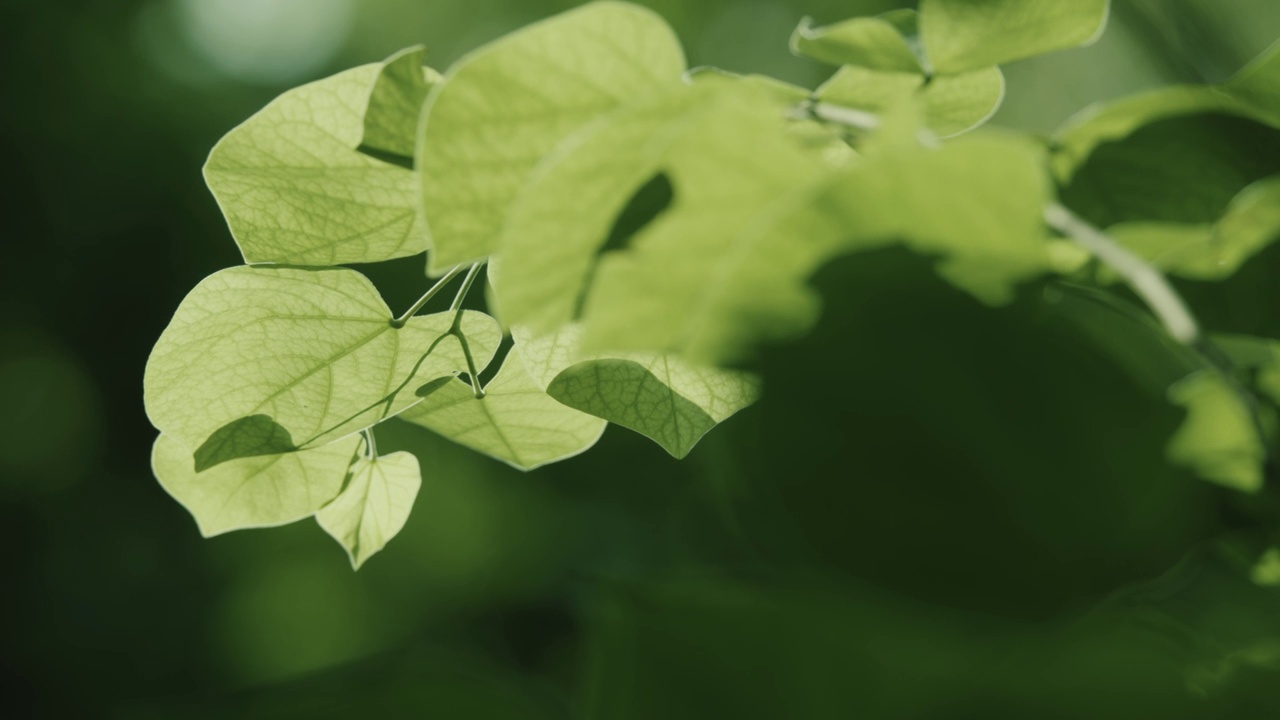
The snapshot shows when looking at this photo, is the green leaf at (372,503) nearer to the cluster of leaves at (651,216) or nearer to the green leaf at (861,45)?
the cluster of leaves at (651,216)

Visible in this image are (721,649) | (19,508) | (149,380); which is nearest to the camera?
(721,649)

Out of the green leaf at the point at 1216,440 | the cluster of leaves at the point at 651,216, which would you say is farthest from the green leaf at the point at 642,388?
the green leaf at the point at 1216,440

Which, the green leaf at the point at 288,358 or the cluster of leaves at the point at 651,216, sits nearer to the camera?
the cluster of leaves at the point at 651,216

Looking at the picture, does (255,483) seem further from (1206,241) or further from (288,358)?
(1206,241)

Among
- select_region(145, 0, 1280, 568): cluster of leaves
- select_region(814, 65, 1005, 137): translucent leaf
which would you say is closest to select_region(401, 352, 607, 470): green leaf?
select_region(145, 0, 1280, 568): cluster of leaves

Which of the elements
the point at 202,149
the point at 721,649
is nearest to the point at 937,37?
the point at 721,649

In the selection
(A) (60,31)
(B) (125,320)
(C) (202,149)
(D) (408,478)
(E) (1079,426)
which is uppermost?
(E) (1079,426)

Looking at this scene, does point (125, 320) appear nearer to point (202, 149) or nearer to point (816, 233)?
point (202, 149)
